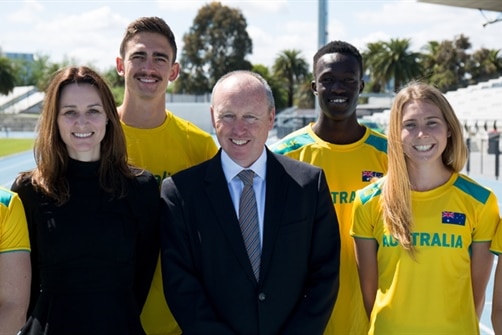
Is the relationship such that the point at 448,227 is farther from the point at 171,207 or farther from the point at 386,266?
the point at 171,207

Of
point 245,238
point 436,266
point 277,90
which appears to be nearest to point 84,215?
point 245,238

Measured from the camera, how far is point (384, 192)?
10.8 feet

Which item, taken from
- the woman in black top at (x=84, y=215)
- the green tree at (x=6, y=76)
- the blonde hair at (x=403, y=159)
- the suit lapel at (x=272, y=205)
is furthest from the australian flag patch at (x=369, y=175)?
the green tree at (x=6, y=76)

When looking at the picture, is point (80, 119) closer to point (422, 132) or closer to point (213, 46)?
point (422, 132)

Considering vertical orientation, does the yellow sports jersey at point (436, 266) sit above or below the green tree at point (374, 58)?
below

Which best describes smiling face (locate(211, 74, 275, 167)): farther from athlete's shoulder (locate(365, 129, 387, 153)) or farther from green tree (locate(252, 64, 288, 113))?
green tree (locate(252, 64, 288, 113))

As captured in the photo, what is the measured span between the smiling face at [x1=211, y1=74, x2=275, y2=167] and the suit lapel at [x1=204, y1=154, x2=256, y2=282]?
13 centimetres

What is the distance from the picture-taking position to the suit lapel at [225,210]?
9.57ft

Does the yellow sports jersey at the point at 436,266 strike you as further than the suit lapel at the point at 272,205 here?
Yes

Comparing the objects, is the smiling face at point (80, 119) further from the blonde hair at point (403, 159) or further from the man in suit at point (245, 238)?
the blonde hair at point (403, 159)

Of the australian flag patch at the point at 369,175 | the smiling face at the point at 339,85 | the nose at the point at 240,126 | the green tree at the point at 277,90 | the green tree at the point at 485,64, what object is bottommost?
the australian flag patch at the point at 369,175

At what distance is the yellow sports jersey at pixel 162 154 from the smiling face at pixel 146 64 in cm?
25

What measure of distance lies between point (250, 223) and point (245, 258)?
0.18 m

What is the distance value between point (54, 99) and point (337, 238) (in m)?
1.60
